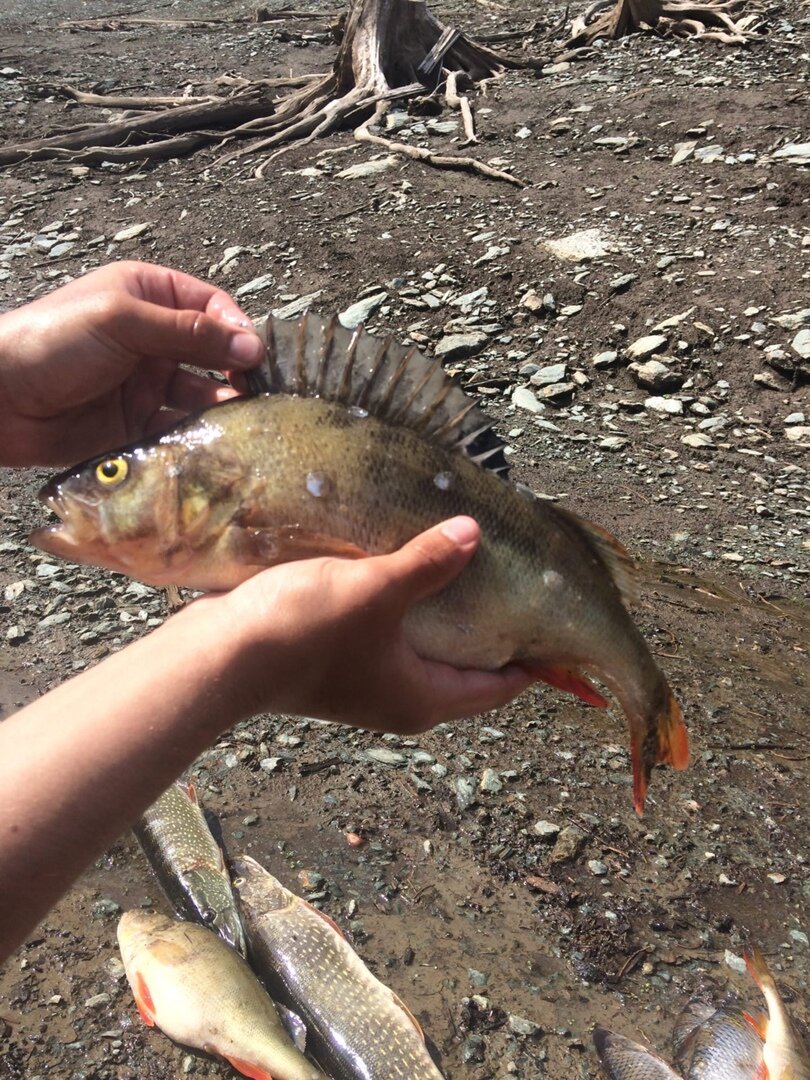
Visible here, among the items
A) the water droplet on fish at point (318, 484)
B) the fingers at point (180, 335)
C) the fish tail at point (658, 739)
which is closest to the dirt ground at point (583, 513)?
the fish tail at point (658, 739)

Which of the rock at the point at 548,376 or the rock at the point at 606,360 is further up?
the rock at the point at 606,360

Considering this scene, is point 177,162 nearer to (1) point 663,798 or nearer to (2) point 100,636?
(2) point 100,636

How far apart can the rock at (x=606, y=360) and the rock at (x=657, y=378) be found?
0.72 ft

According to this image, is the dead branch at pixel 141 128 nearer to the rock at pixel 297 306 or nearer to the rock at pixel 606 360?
the rock at pixel 297 306

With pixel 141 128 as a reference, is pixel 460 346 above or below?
below

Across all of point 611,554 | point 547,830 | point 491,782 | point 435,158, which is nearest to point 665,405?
point 491,782

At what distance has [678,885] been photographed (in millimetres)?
3959

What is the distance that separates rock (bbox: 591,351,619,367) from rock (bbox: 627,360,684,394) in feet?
0.72

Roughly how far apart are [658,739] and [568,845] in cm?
129

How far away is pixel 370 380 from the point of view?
2711 millimetres

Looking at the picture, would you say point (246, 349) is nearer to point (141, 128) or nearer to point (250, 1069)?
point (250, 1069)

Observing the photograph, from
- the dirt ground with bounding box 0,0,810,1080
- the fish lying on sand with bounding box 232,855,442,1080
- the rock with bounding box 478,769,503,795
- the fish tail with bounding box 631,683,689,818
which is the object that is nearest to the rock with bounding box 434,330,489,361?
the dirt ground with bounding box 0,0,810,1080

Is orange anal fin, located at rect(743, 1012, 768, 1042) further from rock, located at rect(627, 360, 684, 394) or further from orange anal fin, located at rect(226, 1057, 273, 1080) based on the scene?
rock, located at rect(627, 360, 684, 394)

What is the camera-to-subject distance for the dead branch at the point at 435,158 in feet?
31.5
